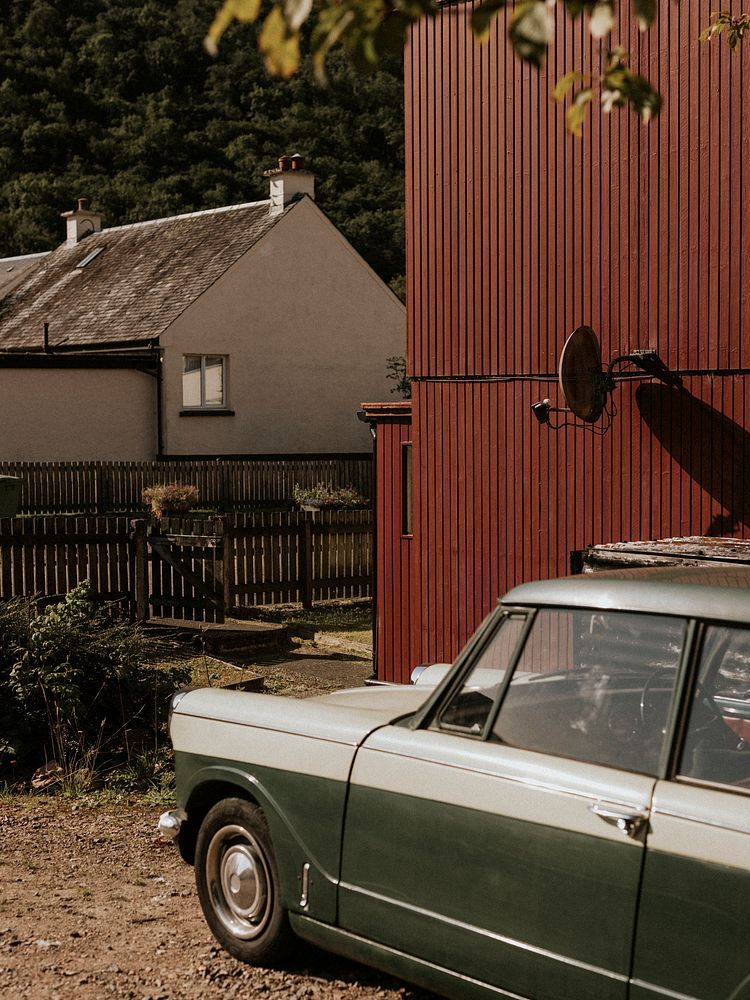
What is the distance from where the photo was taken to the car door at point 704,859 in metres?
3.49

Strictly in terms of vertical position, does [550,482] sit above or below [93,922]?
above

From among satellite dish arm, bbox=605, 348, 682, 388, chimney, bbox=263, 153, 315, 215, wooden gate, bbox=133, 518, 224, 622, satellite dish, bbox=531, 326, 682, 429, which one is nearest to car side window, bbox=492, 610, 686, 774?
satellite dish, bbox=531, 326, 682, 429

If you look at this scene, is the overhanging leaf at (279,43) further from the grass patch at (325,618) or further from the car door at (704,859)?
the grass patch at (325,618)

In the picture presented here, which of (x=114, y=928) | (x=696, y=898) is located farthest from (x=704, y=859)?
(x=114, y=928)

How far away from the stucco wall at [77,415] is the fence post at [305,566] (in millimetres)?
14310

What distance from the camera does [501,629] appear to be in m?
4.35

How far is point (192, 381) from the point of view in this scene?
31.7 metres

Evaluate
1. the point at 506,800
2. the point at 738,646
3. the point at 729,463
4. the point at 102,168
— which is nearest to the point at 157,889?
the point at 506,800

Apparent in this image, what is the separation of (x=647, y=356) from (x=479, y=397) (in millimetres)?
1785

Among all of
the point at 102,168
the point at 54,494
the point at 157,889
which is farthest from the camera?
the point at 102,168

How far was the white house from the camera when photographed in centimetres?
2936

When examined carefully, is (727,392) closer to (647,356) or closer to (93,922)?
(647,356)

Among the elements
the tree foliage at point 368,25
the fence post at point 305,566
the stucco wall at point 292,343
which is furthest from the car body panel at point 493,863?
the stucco wall at point 292,343

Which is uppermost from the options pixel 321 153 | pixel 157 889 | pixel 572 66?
pixel 321 153
